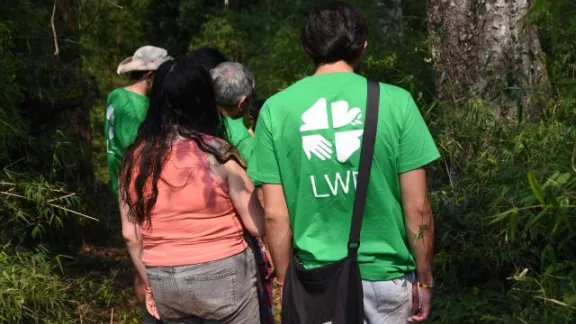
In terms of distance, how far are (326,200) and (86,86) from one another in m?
5.42

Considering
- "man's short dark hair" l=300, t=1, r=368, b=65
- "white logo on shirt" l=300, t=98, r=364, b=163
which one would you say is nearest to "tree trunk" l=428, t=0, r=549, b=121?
"man's short dark hair" l=300, t=1, r=368, b=65

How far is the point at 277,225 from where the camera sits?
11.6 feet

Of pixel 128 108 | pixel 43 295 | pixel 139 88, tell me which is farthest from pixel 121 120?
pixel 43 295

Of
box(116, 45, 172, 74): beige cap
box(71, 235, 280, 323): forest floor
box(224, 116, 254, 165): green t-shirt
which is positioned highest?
→ box(116, 45, 172, 74): beige cap

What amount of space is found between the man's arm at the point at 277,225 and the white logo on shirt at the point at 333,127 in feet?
0.70

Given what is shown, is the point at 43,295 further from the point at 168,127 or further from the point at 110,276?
the point at 168,127

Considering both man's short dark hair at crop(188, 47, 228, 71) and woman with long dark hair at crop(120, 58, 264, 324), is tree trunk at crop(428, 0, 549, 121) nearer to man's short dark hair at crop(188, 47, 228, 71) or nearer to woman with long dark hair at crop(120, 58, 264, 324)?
man's short dark hair at crop(188, 47, 228, 71)

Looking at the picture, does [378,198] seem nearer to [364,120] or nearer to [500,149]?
→ [364,120]

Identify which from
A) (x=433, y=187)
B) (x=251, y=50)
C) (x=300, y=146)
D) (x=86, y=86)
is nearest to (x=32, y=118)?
(x=86, y=86)

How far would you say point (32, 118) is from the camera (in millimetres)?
7633

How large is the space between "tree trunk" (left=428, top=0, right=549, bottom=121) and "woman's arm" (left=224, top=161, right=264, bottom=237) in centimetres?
196

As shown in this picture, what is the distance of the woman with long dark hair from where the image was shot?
147 inches

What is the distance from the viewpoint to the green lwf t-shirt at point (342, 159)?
335 cm

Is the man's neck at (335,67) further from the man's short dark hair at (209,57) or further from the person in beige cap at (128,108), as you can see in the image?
the person in beige cap at (128,108)
